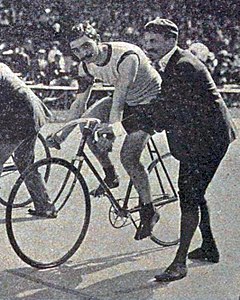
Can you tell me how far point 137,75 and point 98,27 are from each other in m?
12.4

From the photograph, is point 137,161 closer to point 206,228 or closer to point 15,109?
point 206,228

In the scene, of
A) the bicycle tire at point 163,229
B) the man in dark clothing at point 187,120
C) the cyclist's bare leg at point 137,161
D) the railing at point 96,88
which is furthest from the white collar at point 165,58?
the railing at point 96,88

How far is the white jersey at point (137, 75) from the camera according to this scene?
5793mm

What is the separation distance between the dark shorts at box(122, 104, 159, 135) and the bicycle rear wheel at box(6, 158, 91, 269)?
533 mm

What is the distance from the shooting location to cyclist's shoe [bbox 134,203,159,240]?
5.90 metres

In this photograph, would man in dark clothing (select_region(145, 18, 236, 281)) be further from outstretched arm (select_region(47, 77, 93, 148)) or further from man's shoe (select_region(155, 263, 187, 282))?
outstretched arm (select_region(47, 77, 93, 148))

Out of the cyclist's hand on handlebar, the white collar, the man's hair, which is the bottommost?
the cyclist's hand on handlebar

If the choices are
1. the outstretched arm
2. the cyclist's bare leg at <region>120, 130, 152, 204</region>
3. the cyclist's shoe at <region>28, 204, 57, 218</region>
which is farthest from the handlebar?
the cyclist's shoe at <region>28, 204, 57, 218</region>

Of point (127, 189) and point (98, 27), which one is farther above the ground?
point (127, 189)

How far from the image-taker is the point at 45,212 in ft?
21.3

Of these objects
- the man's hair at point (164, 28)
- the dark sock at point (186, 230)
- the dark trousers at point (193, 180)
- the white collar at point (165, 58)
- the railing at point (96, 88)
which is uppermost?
the man's hair at point (164, 28)

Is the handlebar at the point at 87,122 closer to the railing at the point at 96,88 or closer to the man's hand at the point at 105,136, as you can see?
the man's hand at the point at 105,136

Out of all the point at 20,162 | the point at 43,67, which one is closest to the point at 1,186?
the point at 20,162

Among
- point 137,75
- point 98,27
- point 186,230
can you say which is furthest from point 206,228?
point 98,27
